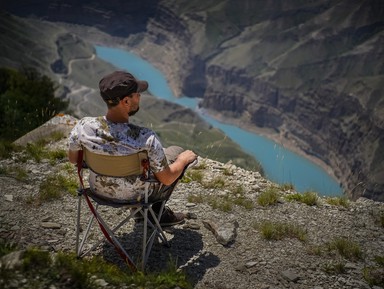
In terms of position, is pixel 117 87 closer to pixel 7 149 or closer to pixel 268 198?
pixel 268 198

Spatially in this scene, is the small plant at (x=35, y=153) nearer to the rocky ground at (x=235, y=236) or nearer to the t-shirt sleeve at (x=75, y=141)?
the rocky ground at (x=235, y=236)

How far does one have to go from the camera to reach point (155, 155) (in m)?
5.34

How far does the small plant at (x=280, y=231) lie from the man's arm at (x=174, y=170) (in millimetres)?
2266

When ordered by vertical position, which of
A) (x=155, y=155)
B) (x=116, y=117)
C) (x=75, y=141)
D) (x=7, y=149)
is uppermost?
(x=116, y=117)

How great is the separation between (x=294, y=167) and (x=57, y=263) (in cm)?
19765

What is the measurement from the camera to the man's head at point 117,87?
5133mm

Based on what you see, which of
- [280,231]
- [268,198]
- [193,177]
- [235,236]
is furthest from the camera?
[193,177]

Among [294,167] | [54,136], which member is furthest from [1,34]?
[54,136]

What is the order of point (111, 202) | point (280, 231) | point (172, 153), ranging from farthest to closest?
point (280, 231) → point (172, 153) → point (111, 202)

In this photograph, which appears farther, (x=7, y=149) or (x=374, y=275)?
(x=7, y=149)

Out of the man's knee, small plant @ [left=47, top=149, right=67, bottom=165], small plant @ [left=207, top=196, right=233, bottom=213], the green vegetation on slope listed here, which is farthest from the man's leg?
the green vegetation on slope

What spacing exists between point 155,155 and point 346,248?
3.79 metres

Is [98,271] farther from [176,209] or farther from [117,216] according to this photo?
[176,209]

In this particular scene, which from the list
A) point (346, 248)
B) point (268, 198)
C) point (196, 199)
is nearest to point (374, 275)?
point (346, 248)
